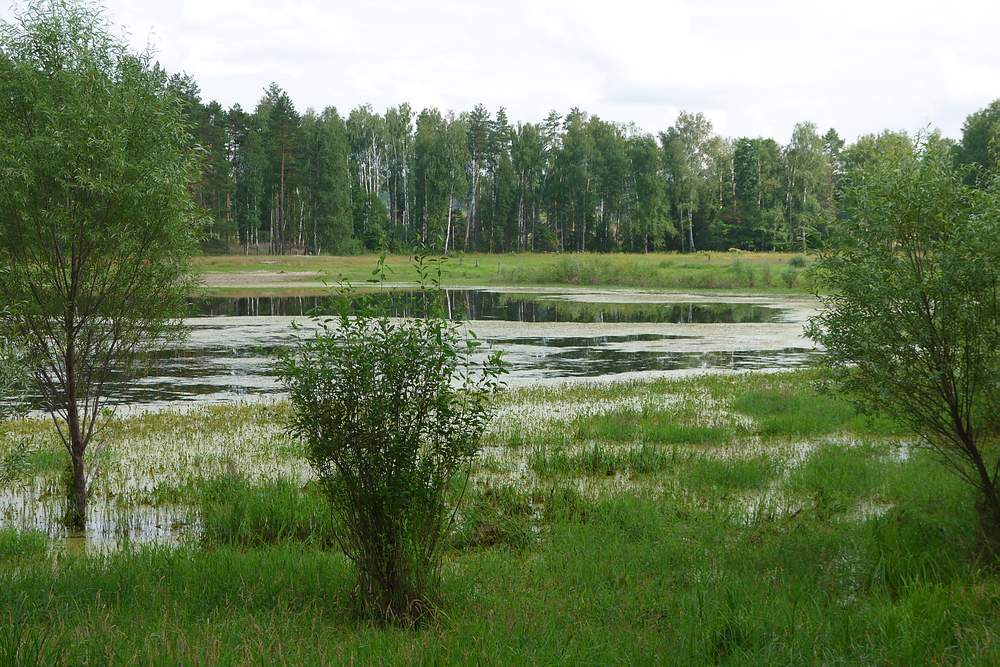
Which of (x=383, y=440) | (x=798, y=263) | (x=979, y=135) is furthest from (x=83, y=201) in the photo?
(x=979, y=135)

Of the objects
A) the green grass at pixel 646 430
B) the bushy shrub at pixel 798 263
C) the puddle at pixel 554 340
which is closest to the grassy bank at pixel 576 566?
the green grass at pixel 646 430

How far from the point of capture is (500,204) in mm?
97000

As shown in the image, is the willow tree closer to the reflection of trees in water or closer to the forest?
the reflection of trees in water

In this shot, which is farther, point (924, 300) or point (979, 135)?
point (979, 135)

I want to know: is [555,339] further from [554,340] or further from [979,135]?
[979,135]

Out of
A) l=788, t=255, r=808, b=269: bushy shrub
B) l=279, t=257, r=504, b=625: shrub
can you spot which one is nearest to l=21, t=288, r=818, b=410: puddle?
l=279, t=257, r=504, b=625: shrub

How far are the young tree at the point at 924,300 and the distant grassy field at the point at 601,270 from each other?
48202 millimetres

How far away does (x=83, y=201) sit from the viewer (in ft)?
31.5

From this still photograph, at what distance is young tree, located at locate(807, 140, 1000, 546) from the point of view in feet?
23.8

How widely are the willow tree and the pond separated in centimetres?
123

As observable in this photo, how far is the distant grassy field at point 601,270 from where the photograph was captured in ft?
196

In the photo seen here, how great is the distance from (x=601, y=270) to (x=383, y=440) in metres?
60.1

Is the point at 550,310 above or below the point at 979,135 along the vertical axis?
below

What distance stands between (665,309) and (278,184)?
4904 cm
